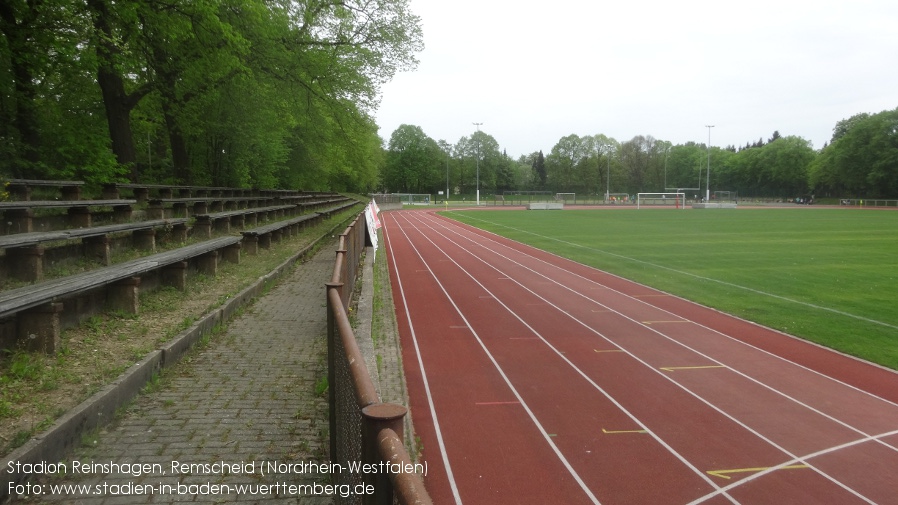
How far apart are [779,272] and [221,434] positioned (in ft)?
55.5

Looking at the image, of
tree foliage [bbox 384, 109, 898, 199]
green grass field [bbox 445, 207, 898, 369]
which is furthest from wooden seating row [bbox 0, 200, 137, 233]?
tree foliage [bbox 384, 109, 898, 199]

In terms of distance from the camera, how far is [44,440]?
11.3 ft

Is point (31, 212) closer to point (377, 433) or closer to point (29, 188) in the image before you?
point (29, 188)

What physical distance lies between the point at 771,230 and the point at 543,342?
98.0 feet

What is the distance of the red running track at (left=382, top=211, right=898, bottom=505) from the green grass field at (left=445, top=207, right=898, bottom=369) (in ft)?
3.94

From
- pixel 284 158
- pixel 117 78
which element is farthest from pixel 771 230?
pixel 117 78

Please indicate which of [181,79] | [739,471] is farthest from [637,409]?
[181,79]

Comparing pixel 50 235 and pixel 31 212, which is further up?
pixel 31 212

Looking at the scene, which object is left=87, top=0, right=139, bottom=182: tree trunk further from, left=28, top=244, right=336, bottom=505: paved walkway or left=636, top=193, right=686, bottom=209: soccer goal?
left=636, top=193, right=686, bottom=209: soccer goal

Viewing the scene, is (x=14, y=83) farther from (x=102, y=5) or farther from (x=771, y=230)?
(x=771, y=230)

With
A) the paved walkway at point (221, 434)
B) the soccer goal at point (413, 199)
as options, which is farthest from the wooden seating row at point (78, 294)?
the soccer goal at point (413, 199)

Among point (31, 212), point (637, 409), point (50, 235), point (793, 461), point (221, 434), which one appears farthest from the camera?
point (31, 212)

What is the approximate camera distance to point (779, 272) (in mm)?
16656

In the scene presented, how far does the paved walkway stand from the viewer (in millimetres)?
3432
